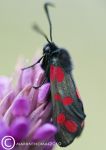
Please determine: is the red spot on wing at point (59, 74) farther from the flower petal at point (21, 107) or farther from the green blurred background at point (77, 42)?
the green blurred background at point (77, 42)

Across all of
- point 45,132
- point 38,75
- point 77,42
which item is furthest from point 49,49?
point 77,42

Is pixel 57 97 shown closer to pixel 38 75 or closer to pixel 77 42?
pixel 38 75

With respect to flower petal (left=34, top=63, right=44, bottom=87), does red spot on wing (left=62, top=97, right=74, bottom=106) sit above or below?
below

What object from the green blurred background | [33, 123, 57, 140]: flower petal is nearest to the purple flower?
[33, 123, 57, 140]: flower petal

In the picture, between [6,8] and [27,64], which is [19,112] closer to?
[27,64]

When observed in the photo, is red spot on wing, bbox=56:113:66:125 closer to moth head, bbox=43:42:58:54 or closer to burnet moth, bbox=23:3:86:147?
burnet moth, bbox=23:3:86:147

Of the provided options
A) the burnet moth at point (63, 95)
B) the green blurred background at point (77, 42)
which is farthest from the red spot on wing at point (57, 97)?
the green blurred background at point (77, 42)
